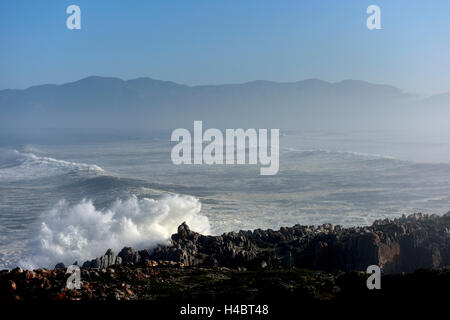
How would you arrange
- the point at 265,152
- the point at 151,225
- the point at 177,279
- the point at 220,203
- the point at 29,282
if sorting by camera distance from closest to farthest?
the point at 29,282
the point at 177,279
the point at 151,225
the point at 220,203
the point at 265,152

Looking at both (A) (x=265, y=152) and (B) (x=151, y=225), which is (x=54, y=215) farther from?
(A) (x=265, y=152)

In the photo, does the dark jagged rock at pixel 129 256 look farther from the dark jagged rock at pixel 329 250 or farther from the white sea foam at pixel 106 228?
the white sea foam at pixel 106 228

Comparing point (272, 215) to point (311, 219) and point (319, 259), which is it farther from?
point (319, 259)

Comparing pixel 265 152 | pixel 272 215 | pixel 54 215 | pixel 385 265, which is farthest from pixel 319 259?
pixel 265 152

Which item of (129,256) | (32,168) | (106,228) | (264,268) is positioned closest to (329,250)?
(264,268)

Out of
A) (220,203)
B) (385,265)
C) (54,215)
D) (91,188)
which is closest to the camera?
(385,265)

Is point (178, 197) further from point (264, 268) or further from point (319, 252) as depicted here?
point (264, 268)

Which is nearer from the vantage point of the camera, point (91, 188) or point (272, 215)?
point (272, 215)

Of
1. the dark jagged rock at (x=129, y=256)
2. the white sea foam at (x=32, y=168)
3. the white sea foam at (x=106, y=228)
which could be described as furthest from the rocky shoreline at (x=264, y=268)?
the white sea foam at (x=32, y=168)
